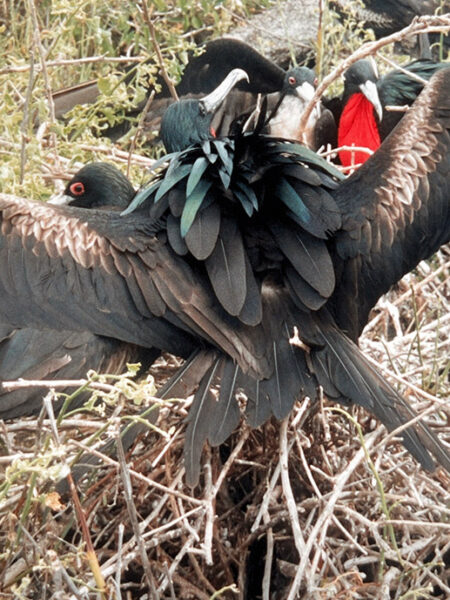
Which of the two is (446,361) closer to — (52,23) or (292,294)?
(292,294)

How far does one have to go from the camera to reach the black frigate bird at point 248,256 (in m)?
2.46

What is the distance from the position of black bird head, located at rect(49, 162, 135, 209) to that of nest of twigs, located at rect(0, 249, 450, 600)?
0.76 metres

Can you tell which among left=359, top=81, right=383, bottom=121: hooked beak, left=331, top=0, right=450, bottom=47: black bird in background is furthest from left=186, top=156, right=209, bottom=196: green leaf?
left=331, top=0, right=450, bottom=47: black bird in background

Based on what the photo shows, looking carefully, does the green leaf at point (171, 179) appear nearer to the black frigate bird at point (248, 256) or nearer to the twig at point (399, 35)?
the black frigate bird at point (248, 256)

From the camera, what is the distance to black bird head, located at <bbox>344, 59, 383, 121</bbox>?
181 inches

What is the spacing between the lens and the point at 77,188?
3.20m

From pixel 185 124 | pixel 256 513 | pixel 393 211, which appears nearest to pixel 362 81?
pixel 185 124

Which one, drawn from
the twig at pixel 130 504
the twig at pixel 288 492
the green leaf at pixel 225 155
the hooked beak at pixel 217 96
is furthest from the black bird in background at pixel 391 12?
the twig at pixel 130 504

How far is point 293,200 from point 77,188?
84 cm

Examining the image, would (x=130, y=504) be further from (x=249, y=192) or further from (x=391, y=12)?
(x=391, y=12)

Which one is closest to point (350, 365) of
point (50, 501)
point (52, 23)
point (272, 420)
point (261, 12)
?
point (272, 420)

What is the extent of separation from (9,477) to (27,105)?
1.44 meters

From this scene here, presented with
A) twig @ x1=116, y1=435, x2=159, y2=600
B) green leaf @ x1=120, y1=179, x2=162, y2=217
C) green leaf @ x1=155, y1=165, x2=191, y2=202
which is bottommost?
twig @ x1=116, y1=435, x2=159, y2=600

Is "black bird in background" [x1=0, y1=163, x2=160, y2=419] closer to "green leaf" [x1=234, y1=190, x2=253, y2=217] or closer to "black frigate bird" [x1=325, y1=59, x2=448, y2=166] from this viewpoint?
"green leaf" [x1=234, y1=190, x2=253, y2=217]
